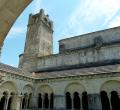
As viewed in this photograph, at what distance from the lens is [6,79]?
56.4ft

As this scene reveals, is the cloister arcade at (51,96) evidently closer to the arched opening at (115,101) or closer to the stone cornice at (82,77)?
the arched opening at (115,101)

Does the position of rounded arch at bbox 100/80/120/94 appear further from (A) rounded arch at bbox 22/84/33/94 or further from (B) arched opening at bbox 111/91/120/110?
(A) rounded arch at bbox 22/84/33/94

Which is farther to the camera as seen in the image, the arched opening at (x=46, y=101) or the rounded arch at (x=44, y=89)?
the arched opening at (x=46, y=101)

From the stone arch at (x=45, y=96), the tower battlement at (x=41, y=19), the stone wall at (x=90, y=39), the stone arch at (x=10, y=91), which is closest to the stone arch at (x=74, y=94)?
the stone arch at (x=45, y=96)

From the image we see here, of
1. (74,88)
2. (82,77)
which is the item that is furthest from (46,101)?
(82,77)

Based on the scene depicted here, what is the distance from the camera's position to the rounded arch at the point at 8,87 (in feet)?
55.8

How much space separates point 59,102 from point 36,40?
16.1m

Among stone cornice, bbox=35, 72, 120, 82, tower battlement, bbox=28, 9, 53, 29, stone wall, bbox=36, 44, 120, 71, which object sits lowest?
stone cornice, bbox=35, 72, 120, 82

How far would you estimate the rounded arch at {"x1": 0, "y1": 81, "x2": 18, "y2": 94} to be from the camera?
17016mm

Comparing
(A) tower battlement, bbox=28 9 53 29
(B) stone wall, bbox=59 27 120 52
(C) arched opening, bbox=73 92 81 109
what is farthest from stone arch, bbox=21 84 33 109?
(A) tower battlement, bbox=28 9 53 29

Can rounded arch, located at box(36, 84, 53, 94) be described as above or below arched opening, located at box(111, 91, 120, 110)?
above

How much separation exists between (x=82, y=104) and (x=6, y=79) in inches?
387

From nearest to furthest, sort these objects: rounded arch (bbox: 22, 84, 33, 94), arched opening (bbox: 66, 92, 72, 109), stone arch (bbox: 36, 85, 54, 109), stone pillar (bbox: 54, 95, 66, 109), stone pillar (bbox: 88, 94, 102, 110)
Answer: stone pillar (bbox: 88, 94, 102, 110)
stone pillar (bbox: 54, 95, 66, 109)
arched opening (bbox: 66, 92, 72, 109)
rounded arch (bbox: 22, 84, 33, 94)
stone arch (bbox: 36, 85, 54, 109)

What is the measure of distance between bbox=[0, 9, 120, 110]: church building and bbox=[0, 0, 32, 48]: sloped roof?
47.6ft
